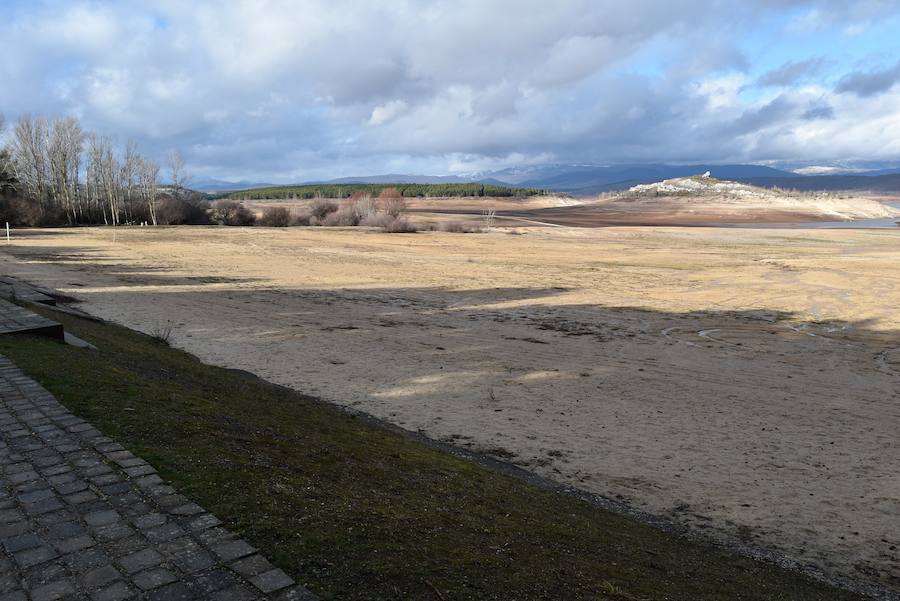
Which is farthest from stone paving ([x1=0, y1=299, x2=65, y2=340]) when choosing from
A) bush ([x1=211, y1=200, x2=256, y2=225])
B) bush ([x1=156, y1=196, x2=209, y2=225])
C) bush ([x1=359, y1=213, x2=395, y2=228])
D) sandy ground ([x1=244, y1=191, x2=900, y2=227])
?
sandy ground ([x1=244, y1=191, x2=900, y2=227])

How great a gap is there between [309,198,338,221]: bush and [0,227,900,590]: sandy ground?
151 feet

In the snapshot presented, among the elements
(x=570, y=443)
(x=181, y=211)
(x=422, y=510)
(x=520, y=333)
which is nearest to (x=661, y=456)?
(x=570, y=443)

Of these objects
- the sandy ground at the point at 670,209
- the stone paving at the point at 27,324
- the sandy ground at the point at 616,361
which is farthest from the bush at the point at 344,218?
the stone paving at the point at 27,324

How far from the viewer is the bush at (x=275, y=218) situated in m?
77.8

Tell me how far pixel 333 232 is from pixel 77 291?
45.1 meters

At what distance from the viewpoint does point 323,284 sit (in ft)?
89.1

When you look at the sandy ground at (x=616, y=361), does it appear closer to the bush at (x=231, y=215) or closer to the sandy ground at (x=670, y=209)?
the bush at (x=231, y=215)

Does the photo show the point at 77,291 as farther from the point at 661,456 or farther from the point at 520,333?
the point at 661,456

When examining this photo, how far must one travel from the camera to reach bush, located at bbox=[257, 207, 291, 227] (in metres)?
77.8

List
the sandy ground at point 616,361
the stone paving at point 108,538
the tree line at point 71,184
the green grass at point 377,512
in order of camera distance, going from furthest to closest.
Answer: the tree line at point 71,184 < the sandy ground at point 616,361 < the green grass at point 377,512 < the stone paving at point 108,538

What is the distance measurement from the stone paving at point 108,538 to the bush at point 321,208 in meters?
79.2

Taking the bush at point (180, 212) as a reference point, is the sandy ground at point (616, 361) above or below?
below

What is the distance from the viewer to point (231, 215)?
3110 inches

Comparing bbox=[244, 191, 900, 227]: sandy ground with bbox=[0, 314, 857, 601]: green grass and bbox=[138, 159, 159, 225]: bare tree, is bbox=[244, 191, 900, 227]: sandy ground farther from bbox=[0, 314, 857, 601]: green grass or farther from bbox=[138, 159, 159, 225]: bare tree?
bbox=[0, 314, 857, 601]: green grass
